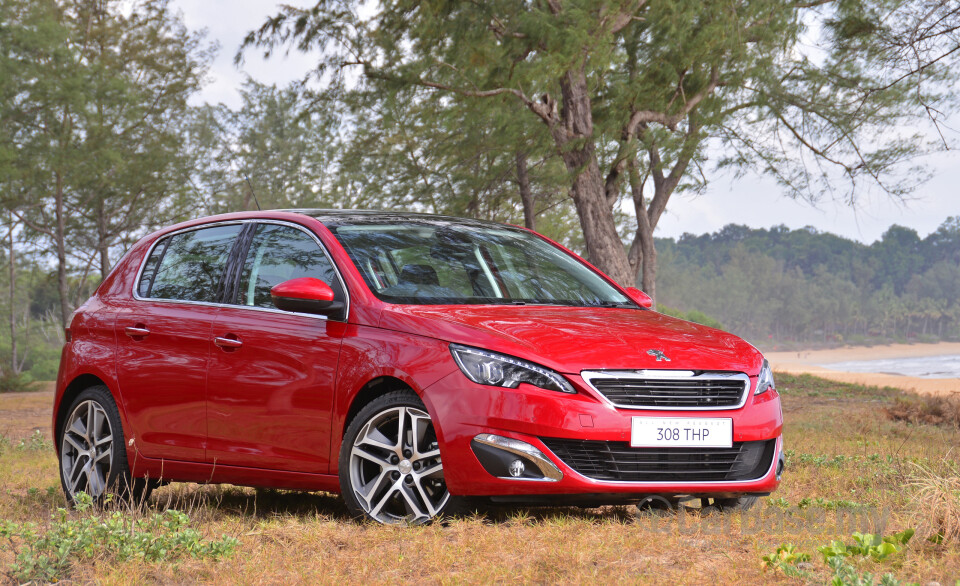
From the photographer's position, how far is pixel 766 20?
567 inches

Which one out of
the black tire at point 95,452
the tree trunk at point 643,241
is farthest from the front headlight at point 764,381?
the tree trunk at point 643,241

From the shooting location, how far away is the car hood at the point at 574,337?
4.19 meters

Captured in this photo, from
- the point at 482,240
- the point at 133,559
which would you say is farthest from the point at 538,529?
the point at 482,240

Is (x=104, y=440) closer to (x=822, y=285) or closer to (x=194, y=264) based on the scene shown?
(x=194, y=264)

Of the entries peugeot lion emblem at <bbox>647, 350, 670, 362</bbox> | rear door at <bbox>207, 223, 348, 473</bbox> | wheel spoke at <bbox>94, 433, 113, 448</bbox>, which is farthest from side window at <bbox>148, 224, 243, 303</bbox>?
peugeot lion emblem at <bbox>647, 350, 670, 362</bbox>

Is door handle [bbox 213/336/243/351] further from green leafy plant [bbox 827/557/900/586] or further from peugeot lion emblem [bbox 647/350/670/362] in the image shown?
green leafy plant [bbox 827/557/900/586]

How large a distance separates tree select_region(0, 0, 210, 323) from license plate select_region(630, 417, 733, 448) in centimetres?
2245

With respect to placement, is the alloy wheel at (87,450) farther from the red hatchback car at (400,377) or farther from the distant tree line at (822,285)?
the distant tree line at (822,285)

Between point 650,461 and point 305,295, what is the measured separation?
5.79ft

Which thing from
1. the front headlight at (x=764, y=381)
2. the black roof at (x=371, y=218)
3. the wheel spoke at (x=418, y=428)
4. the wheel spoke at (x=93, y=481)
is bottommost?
the wheel spoke at (x=93, y=481)

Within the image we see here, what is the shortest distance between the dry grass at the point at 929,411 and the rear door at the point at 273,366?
10990mm

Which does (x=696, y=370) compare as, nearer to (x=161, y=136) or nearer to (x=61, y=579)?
(x=61, y=579)

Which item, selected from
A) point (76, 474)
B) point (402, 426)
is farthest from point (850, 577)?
point (76, 474)

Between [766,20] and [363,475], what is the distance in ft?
39.0
